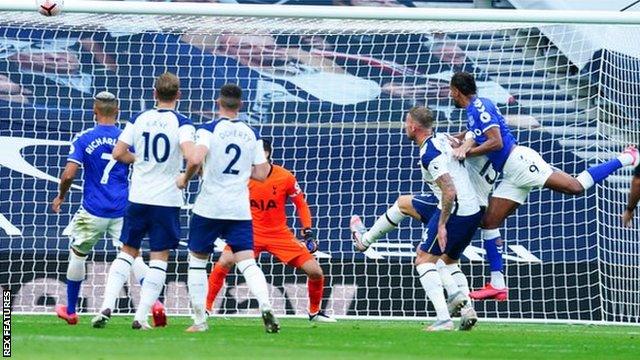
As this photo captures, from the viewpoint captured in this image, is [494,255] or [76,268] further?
[494,255]

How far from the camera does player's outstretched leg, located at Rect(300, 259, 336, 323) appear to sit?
1462cm

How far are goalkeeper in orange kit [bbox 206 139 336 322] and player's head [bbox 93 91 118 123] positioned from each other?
176 centimetres

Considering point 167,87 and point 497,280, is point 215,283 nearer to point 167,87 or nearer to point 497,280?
point 497,280

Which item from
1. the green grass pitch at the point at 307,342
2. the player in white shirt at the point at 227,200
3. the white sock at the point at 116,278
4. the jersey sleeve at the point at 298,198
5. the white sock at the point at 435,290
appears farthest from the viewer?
the jersey sleeve at the point at 298,198

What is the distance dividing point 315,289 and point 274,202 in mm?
925

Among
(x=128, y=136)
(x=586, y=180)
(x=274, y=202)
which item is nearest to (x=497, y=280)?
(x=586, y=180)

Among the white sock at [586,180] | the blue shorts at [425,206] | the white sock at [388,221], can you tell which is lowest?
the white sock at [388,221]

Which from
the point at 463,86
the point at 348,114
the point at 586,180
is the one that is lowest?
the point at 586,180

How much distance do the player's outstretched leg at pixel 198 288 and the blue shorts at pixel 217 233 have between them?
0.09 m

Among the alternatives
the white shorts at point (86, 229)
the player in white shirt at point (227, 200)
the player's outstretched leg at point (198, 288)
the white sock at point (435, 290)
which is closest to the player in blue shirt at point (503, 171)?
the white sock at point (435, 290)

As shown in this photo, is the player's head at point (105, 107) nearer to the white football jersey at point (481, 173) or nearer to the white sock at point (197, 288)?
the white sock at point (197, 288)

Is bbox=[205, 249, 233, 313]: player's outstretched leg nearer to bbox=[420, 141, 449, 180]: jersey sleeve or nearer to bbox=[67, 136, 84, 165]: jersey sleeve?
bbox=[67, 136, 84, 165]: jersey sleeve

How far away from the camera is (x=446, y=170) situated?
12.6m

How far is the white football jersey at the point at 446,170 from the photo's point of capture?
41.3 ft
